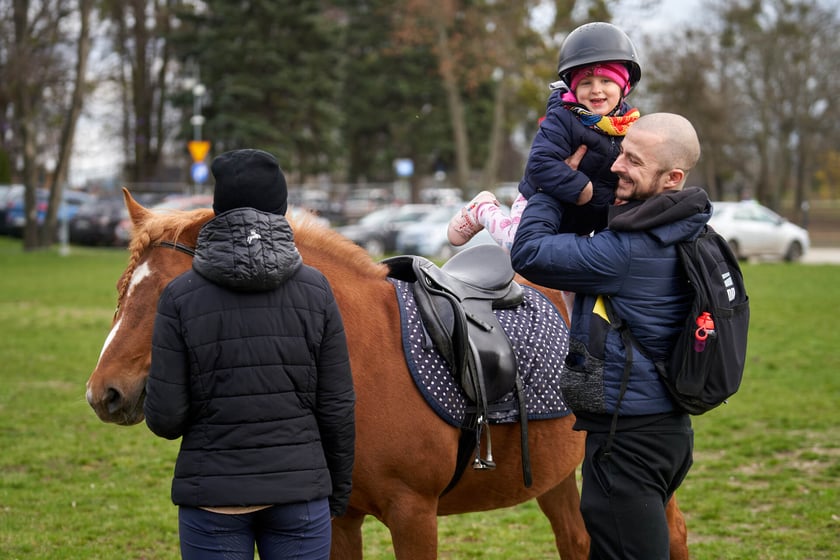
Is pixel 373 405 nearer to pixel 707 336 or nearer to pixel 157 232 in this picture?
pixel 157 232

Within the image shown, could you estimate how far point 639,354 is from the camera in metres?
2.98

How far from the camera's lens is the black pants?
9.76 ft

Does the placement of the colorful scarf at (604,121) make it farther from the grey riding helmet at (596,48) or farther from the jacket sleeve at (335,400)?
the jacket sleeve at (335,400)

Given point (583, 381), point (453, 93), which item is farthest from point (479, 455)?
point (453, 93)

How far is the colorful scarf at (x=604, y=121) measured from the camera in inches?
132

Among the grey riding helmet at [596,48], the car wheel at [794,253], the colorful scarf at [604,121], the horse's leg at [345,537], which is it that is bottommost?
the car wheel at [794,253]

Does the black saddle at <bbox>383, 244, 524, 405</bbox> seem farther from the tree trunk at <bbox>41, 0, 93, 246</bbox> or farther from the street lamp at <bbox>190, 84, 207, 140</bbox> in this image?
the street lamp at <bbox>190, 84, 207, 140</bbox>

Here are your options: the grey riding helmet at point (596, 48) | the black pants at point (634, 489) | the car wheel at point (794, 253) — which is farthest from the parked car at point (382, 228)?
the black pants at point (634, 489)

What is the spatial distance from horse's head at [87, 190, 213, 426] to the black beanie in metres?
0.50

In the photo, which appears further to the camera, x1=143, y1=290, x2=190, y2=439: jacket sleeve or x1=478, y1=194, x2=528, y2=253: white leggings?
x1=478, y1=194, x2=528, y2=253: white leggings

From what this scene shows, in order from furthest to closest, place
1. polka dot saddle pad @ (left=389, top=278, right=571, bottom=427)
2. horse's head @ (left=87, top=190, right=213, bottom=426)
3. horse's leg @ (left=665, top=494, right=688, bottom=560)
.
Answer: horse's leg @ (left=665, top=494, right=688, bottom=560)
polka dot saddle pad @ (left=389, top=278, right=571, bottom=427)
horse's head @ (left=87, top=190, right=213, bottom=426)

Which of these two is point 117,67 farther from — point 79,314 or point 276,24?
point 79,314

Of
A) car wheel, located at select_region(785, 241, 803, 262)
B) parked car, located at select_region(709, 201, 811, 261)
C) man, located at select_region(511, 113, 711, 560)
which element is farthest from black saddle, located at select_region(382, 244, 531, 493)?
car wheel, located at select_region(785, 241, 803, 262)

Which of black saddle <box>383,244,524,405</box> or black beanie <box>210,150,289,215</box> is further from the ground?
black beanie <box>210,150,289,215</box>
